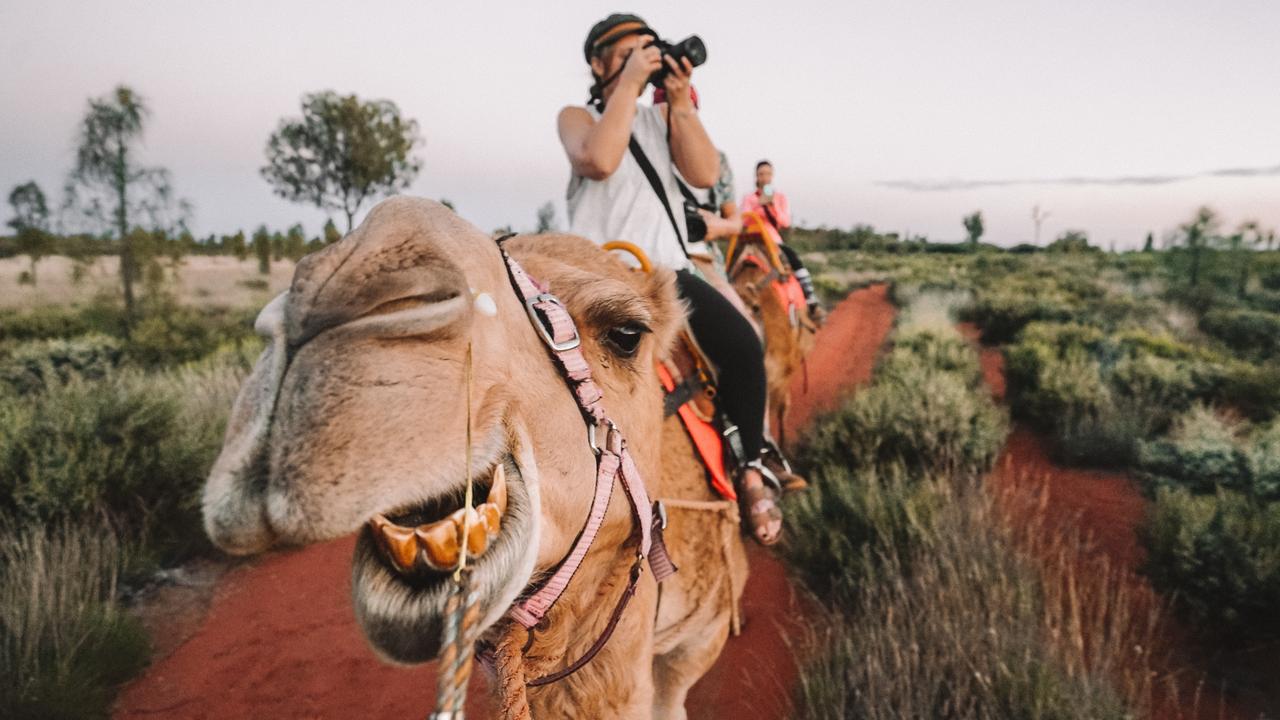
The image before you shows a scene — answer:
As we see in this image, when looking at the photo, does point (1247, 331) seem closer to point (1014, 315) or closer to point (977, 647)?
point (1014, 315)

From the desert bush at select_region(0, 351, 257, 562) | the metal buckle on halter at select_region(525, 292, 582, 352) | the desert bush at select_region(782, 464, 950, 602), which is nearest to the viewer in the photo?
the metal buckle on halter at select_region(525, 292, 582, 352)

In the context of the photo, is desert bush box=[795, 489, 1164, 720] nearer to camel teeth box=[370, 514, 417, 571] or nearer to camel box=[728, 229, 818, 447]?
camel box=[728, 229, 818, 447]

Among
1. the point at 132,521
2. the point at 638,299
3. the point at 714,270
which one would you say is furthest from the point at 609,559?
the point at 132,521

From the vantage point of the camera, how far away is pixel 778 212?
967 cm

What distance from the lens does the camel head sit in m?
0.82

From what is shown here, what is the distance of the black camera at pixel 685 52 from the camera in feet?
7.45

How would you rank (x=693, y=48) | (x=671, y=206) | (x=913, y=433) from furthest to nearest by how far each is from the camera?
1. (x=913, y=433)
2. (x=671, y=206)
3. (x=693, y=48)

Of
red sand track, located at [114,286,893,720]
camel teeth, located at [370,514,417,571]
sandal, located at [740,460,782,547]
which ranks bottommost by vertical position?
red sand track, located at [114,286,893,720]

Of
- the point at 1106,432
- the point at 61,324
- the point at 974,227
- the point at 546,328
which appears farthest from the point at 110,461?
the point at 974,227

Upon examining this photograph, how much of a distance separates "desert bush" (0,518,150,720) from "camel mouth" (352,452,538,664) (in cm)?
420

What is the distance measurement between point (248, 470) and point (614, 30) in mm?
2012

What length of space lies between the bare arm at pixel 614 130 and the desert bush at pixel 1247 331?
1621 cm

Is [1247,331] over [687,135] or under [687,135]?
under

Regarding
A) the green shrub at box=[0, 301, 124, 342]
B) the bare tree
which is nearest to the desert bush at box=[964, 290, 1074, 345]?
the green shrub at box=[0, 301, 124, 342]
